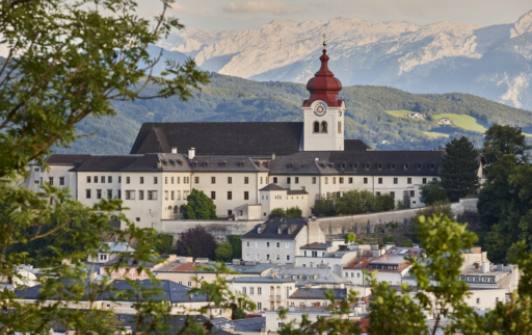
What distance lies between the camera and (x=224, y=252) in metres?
98.0

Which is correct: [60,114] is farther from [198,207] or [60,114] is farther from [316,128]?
[316,128]

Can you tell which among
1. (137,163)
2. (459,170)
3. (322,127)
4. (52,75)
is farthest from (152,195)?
(52,75)

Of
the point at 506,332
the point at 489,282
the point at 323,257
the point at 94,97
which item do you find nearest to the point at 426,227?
the point at 506,332

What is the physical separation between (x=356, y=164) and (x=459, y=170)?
6534 millimetres

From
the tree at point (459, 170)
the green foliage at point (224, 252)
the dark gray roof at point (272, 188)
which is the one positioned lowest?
the green foliage at point (224, 252)

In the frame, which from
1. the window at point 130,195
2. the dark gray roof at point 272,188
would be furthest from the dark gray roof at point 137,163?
the dark gray roof at point 272,188

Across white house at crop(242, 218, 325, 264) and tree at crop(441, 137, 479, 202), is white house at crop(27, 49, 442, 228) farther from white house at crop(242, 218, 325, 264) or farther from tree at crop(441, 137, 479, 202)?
white house at crop(242, 218, 325, 264)

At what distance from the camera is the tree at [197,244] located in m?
98.8

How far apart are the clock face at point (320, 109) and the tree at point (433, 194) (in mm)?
9544

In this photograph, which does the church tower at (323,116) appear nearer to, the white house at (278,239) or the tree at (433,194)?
the tree at (433,194)

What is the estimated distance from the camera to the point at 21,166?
20094 millimetres

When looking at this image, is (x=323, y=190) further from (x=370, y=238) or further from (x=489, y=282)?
(x=489, y=282)

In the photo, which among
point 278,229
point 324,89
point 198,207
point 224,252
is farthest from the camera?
point 324,89

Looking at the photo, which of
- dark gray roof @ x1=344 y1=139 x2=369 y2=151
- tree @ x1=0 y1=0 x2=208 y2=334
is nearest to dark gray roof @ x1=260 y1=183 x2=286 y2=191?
dark gray roof @ x1=344 y1=139 x2=369 y2=151
